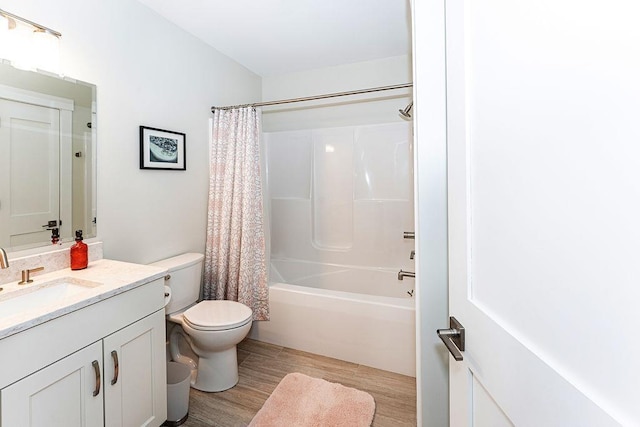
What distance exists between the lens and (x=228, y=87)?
9.06 feet

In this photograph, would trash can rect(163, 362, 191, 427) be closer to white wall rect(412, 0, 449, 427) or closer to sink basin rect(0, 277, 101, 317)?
sink basin rect(0, 277, 101, 317)

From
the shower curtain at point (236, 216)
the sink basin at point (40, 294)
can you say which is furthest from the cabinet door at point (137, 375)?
the shower curtain at point (236, 216)

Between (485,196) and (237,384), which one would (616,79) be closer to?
(485,196)

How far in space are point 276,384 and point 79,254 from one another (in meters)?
1.41

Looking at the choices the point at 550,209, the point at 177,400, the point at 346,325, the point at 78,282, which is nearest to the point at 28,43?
the point at 78,282

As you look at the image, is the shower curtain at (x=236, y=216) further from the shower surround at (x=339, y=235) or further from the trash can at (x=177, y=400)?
the trash can at (x=177, y=400)

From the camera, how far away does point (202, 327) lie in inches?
72.6

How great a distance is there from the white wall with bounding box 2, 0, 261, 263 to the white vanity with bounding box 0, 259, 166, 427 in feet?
1.32

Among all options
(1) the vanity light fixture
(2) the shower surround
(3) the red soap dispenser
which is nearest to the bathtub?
(2) the shower surround

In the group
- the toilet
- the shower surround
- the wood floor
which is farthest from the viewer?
the shower surround

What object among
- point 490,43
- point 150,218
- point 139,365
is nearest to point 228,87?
point 150,218

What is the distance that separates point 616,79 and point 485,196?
1.13 ft

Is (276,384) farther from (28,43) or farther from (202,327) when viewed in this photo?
(28,43)

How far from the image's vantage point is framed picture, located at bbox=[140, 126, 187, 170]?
1.97m
